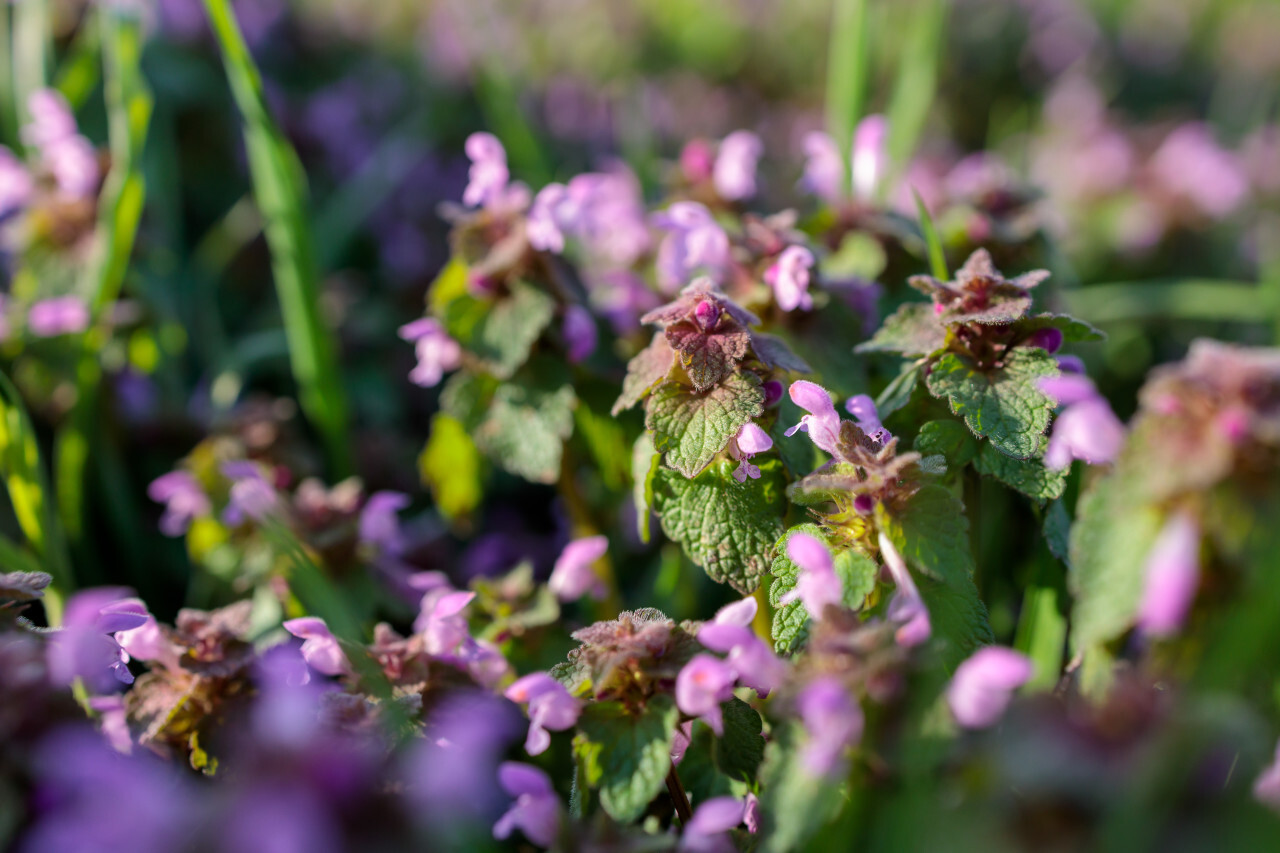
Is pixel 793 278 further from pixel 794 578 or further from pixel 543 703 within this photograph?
pixel 543 703

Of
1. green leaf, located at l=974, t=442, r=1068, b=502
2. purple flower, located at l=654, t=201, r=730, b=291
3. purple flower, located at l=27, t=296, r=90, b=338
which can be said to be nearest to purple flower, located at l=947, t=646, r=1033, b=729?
green leaf, located at l=974, t=442, r=1068, b=502

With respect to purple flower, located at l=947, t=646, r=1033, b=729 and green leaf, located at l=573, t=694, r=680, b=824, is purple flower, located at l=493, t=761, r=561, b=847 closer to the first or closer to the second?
green leaf, located at l=573, t=694, r=680, b=824

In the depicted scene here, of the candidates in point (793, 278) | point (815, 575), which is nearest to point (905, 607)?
point (815, 575)

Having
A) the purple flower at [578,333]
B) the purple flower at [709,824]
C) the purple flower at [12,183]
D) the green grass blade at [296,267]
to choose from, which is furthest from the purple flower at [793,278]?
the purple flower at [12,183]

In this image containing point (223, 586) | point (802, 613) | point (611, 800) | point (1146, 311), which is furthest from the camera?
point (1146, 311)

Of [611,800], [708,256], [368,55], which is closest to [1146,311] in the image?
[708,256]

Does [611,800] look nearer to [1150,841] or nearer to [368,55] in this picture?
[1150,841]
